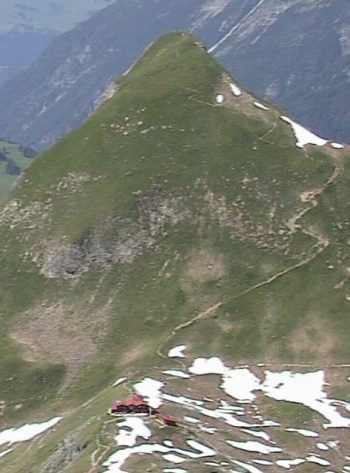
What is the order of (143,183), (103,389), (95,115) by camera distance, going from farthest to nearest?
(95,115) < (143,183) < (103,389)

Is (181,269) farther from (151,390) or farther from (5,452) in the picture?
(5,452)

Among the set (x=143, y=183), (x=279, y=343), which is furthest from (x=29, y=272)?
(x=279, y=343)

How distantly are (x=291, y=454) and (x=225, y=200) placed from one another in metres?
64.6

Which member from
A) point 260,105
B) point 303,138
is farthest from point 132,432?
point 260,105

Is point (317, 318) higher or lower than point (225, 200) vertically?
lower

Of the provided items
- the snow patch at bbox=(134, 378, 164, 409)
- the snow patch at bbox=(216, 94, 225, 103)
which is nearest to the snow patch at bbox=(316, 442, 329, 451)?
the snow patch at bbox=(134, 378, 164, 409)

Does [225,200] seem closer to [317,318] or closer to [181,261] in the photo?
[181,261]

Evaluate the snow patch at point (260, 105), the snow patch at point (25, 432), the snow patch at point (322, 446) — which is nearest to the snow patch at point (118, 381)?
the snow patch at point (25, 432)

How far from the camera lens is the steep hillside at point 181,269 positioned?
110 meters

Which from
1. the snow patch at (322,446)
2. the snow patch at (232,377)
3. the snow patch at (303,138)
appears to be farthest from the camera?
the snow patch at (303,138)

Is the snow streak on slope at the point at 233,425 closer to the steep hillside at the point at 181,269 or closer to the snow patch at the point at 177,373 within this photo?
the snow patch at the point at 177,373

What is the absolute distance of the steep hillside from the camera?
110m

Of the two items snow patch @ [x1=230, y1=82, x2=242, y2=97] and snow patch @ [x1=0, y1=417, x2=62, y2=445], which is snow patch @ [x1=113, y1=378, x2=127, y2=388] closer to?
snow patch @ [x1=0, y1=417, x2=62, y2=445]

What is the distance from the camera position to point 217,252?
143 metres
